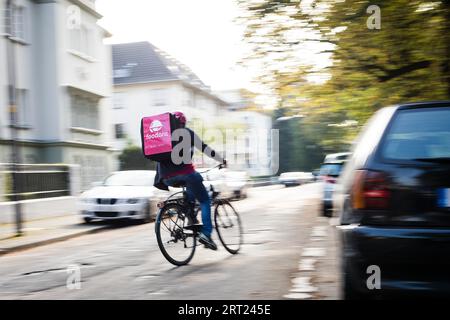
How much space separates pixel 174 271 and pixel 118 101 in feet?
149

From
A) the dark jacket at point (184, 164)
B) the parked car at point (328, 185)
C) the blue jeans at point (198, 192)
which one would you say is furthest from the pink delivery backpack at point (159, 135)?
the parked car at point (328, 185)

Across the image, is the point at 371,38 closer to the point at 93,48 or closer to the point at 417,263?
the point at 417,263

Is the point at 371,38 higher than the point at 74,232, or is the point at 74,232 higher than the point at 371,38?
the point at 371,38

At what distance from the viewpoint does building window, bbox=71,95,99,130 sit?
22516 mm

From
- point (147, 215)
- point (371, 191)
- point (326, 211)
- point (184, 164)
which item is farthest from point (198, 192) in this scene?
point (326, 211)

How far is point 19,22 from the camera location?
19750mm

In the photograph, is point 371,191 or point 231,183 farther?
point 231,183

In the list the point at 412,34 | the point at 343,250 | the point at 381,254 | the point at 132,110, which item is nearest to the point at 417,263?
the point at 381,254

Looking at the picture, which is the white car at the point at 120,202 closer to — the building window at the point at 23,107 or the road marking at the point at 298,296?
the building window at the point at 23,107

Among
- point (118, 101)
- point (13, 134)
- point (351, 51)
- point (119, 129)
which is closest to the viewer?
point (13, 134)

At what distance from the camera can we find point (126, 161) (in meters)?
37.1

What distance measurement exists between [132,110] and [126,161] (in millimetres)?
13322

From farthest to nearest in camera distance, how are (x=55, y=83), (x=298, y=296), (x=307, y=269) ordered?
(x=55, y=83) → (x=307, y=269) → (x=298, y=296)

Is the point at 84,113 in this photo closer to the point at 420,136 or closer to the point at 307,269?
the point at 307,269
